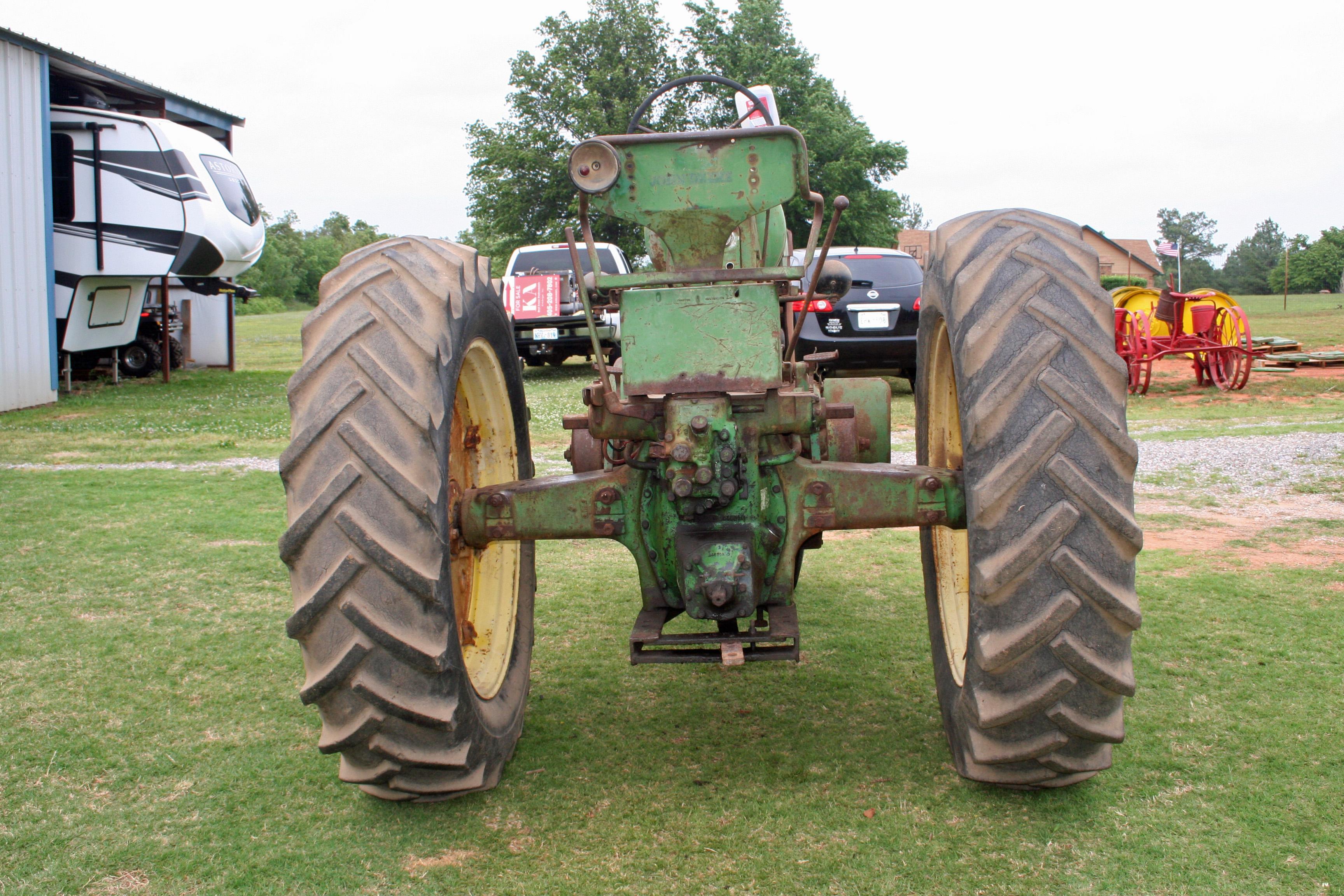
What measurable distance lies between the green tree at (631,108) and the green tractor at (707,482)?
3168 centimetres

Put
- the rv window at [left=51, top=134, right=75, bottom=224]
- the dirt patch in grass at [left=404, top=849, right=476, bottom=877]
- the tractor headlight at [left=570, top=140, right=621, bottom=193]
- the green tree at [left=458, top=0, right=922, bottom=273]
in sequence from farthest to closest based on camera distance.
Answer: the green tree at [left=458, top=0, right=922, bottom=273], the rv window at [left=51, top=134, right=75, bottom=224], the tractor headlight at [left=570, top=140, right=621, bottom=193], the dirt patch in grass at [left=404, top=849, right=476, bottom=877]

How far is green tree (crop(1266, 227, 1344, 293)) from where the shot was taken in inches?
2982

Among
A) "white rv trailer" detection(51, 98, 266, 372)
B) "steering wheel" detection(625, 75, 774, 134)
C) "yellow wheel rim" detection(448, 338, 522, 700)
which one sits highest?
"white rv trailer" detection(51, 98, 266, 372)

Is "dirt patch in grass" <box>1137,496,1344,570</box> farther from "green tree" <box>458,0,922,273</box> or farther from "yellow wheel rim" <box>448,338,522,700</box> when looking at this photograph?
"green tree" <box>458,0,922,273</box>

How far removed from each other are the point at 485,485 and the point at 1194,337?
13.6 metres

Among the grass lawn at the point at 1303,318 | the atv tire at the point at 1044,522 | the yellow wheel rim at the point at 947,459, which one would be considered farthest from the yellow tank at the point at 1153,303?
the atv tire at the point at 1044,522

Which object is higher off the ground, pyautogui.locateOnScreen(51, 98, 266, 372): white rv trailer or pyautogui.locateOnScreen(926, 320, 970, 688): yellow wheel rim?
pyautogui.locateOnScreen(51, 98, 266, 372): white rv trailer

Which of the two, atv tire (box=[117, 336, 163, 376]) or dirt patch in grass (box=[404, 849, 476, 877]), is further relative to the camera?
atv tire (box=[117, 336, 163, 376])

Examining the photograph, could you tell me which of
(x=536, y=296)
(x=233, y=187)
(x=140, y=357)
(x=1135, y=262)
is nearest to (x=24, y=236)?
(x=233, y=187)

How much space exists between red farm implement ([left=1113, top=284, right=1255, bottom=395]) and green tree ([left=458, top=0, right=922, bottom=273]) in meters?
21.4

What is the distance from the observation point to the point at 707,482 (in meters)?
3.09

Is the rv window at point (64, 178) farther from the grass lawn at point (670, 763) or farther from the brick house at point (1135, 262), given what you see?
the brick house at point (1135, 262)

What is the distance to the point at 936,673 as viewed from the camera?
11.7ft

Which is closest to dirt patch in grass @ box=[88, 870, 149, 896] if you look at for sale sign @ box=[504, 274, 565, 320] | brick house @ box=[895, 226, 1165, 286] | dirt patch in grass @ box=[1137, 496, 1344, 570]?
dirt patch in grass @ box=[1137, 496, 1344, 570]
